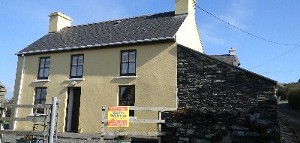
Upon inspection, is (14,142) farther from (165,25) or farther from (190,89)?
(165,25)

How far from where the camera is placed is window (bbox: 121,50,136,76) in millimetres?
16578

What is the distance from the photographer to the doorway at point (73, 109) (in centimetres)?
1761

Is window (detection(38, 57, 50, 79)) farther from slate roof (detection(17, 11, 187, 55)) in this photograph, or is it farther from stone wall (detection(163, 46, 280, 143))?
stone wall (detection(163, 46, 280, 143))

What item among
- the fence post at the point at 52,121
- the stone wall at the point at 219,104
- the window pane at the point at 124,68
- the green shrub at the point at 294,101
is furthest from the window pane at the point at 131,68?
the green shrub at the point at 294,101

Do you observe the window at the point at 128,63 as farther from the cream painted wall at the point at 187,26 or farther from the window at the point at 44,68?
the window at the point at 44,68

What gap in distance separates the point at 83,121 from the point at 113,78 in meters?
2.95

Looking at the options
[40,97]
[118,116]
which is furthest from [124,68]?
[118,116]

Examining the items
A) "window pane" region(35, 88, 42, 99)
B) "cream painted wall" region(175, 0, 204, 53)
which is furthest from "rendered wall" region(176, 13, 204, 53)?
"window pane" region(35, 88, 42, 99)

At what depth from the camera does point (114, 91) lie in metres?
16.5

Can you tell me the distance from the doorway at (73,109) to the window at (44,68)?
88.9 inches

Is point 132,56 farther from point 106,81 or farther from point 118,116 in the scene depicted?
point 118,116

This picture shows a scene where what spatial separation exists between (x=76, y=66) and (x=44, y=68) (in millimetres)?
2524

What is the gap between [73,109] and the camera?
1780 centimetres

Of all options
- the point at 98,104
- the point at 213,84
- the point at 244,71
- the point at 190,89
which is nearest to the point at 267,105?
the point at 244,71
